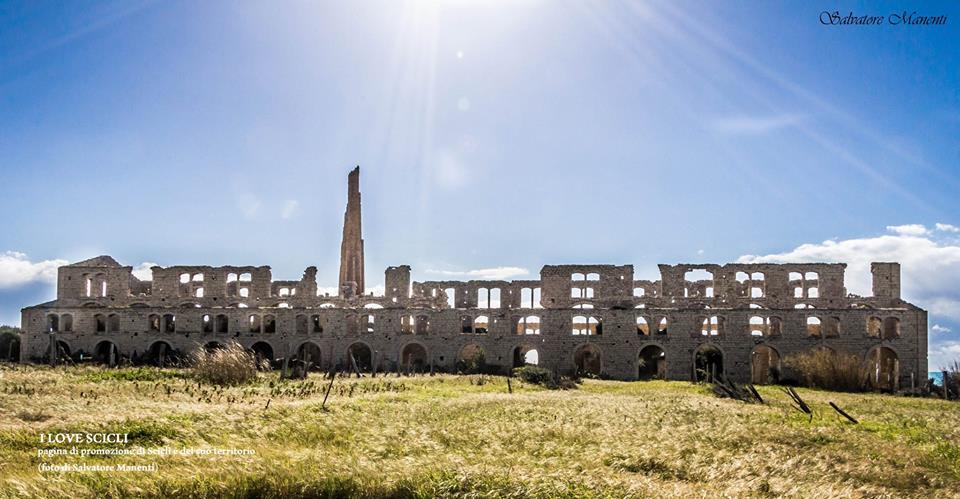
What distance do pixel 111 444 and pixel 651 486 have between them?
24.0 ft

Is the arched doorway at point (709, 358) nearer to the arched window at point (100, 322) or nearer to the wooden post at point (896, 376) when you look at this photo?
the wooden post at point (896, 376)

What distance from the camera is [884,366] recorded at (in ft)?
131

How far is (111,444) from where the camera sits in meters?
9.62

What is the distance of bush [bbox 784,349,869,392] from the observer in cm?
3088

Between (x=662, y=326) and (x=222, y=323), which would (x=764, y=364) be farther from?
(x=222, y=323)

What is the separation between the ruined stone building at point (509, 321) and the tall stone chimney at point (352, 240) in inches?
491

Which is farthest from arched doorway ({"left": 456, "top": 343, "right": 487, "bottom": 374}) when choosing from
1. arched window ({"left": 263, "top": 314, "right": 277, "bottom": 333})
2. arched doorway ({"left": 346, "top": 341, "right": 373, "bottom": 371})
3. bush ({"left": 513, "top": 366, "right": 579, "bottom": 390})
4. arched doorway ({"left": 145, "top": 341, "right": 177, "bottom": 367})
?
arched doorway ({"left": 145, "top": 341, "right": 177, "bottom": 367})

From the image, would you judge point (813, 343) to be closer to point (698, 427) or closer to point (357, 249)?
point (698, 427)

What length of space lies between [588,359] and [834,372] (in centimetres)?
1554

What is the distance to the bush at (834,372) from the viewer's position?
30.9 metres

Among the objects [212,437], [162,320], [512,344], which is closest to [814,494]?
[212,437]

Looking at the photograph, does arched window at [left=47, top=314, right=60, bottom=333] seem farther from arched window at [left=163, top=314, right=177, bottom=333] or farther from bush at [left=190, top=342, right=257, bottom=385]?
bush at [left=190, top=342, right=257, bottom=385]

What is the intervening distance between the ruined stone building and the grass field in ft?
75.2

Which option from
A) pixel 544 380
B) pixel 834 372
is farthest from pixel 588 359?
pixel 834 372
